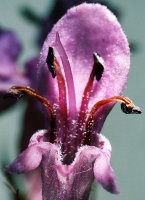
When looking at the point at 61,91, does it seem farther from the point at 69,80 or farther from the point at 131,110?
the point at 131,110

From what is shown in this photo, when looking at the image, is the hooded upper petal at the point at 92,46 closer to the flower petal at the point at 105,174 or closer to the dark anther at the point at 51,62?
the dark anther at the point at 51,62

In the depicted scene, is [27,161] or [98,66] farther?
[98,66]

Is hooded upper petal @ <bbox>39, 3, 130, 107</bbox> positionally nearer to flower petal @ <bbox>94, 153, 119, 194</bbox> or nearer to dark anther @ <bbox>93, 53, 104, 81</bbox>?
dark anther @ <bbox>93, 53, 104, 81</bbox>

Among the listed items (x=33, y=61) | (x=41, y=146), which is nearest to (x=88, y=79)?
(x=41, y=146)

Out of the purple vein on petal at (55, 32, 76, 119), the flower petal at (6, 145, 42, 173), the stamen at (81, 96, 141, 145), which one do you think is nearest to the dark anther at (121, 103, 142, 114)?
the stamen at (81, 96, 141, 145)

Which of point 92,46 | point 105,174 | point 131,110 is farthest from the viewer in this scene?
point 92,46

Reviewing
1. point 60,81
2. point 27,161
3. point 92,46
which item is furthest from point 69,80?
point 27,161

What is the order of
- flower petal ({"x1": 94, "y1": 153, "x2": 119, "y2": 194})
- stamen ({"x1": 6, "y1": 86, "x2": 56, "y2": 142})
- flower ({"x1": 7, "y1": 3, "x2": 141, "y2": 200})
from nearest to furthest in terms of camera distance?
flower petal ({"x1": 94, "y1": 153, "x2": 119, "y2": 194}), flower ({"x1": 7, "y1": 3, "x2": 141, "y2": 200}), stamen ({"x1": 6, "y1": 86, "x2": 56, "y2": 142})
